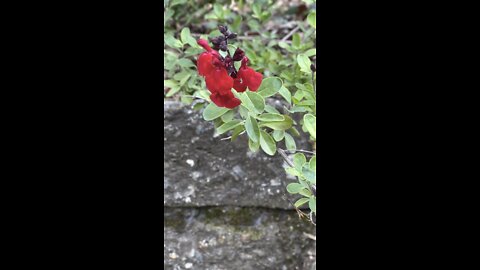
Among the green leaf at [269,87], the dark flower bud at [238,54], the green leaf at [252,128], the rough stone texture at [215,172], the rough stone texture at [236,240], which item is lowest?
the rough stone texture at [236,240]

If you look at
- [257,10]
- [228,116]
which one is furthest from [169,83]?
[228,116]

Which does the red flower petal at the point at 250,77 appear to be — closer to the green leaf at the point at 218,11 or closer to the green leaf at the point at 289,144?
the green leaf at the point at 289,144

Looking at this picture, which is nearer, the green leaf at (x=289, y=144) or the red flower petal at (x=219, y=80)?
the red flower petal at (x=219, y=80)

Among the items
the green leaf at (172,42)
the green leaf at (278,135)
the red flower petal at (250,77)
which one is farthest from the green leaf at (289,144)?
the green leaf at (172,42)

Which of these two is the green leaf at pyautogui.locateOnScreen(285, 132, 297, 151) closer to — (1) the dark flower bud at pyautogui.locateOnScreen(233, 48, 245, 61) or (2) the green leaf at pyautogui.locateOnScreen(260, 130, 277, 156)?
(2) the green leaf at pyautogui.locateOnScreen(260, 130, 277, 156)

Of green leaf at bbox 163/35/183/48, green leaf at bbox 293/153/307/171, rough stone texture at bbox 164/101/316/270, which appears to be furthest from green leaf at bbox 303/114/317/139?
green leaf at bbox 163/35/183/48
